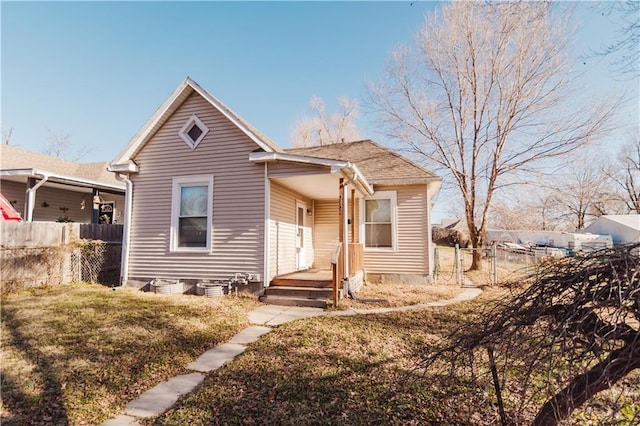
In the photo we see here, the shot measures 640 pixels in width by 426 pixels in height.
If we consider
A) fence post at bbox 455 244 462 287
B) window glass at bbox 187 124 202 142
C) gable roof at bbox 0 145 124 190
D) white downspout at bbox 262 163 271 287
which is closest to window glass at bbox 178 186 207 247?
window glass at bbox 187 124 202 142

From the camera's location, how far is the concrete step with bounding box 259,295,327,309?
6.84 meters

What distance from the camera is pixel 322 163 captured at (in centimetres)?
696

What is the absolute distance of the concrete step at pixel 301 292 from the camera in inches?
281

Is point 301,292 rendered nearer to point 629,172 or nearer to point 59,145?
point 59,145

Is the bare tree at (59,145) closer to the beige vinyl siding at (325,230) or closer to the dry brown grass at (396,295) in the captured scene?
the beige vinyl siding at (325,230)

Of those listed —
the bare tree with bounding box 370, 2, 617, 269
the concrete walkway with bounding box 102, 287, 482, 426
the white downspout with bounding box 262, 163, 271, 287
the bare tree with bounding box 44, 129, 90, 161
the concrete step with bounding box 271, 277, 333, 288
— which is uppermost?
the bare tree with bounding box 44, 129, 90, 161

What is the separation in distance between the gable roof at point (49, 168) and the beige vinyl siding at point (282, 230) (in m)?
7.72

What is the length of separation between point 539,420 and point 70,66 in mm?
15451

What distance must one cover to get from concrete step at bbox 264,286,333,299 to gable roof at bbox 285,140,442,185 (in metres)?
4.31

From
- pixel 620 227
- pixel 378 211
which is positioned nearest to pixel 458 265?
pixel 378 211

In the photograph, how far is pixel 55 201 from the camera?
12352 millimetres

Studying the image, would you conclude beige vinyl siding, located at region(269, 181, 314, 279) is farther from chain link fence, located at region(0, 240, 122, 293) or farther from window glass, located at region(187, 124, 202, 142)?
chain link fence, located at region(0, 240, 122, 293)

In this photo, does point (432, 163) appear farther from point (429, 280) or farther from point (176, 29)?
point (176, 29)

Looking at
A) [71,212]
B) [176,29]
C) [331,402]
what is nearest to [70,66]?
[176,29]
